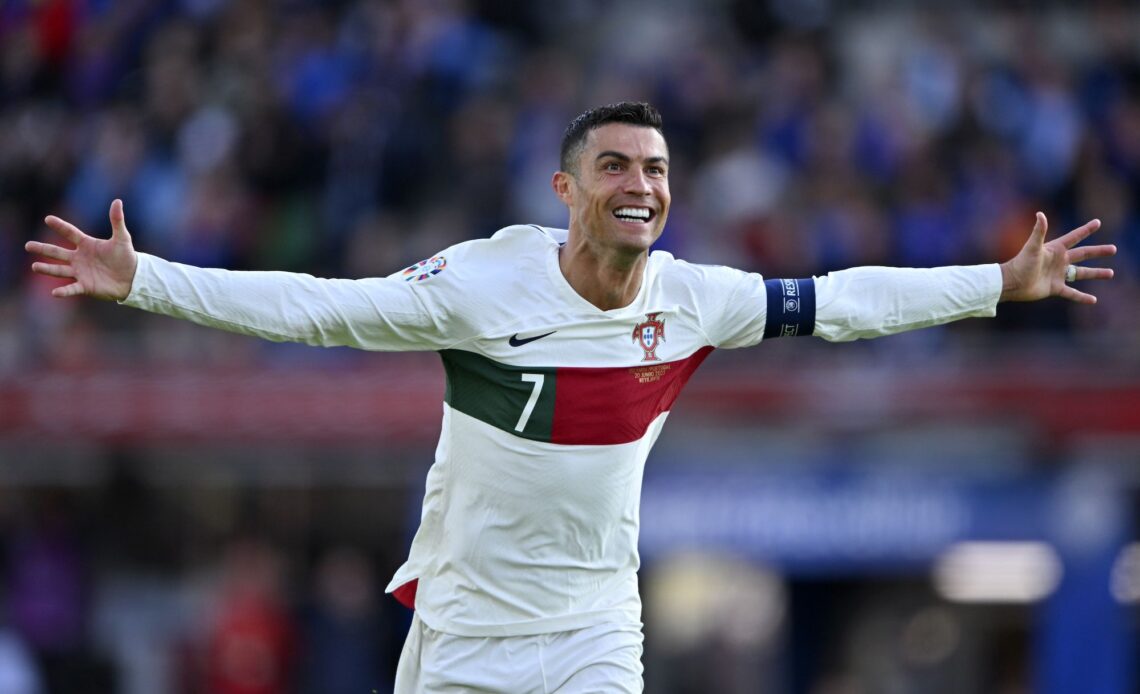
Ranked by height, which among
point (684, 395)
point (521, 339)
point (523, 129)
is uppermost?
point (523, 129)

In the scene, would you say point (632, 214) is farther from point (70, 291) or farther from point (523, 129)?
point (523, 129)

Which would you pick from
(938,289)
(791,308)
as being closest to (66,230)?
(791,308)

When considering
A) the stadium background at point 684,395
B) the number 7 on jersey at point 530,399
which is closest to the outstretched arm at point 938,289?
the number 7 on jersey at point 530,399

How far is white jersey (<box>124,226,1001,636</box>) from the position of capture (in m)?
6.43

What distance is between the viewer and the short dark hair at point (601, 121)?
6.54 metres

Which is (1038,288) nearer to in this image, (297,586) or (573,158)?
(573,158)

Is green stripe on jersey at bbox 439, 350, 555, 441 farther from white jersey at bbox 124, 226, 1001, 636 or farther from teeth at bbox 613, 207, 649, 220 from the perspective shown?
teeth at bbox 613, 207, 649, 220

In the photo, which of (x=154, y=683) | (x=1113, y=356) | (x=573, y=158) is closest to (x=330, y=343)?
(x=573, y=158)

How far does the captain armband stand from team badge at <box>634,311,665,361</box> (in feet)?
1.29

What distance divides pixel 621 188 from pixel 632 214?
94 millimetres

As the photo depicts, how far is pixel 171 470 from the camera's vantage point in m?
15.4

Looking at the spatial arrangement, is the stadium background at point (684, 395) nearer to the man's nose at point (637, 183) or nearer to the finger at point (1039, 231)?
the finger at point (1039, 231)

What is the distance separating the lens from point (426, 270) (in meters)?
6.45

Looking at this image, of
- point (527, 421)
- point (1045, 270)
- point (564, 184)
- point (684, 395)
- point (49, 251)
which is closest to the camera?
point (49, 251)
